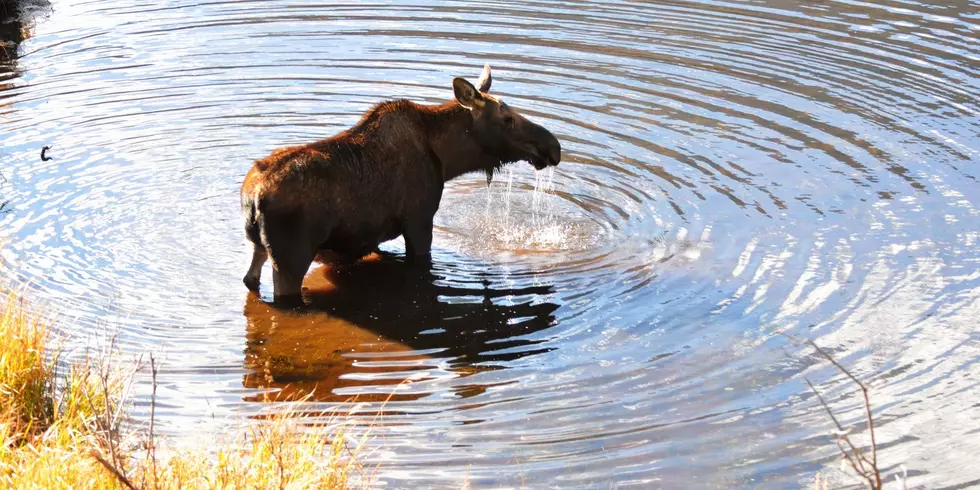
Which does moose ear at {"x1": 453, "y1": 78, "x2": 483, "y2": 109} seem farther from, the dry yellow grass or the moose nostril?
the dry yellow grass

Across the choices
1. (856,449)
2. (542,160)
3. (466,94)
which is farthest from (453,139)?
(856,449)

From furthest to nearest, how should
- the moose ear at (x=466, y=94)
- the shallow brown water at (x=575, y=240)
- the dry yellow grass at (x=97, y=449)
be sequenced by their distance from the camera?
1. the moose ear at (x=466, y=94)
2. the shallow brown water at (x=575, y=240)
3. the dry yellow grass at (x=97, y=449)

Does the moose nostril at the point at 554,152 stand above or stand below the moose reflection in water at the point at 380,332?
above

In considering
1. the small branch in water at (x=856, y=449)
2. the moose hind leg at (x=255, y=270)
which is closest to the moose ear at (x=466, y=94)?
the moose hind leg at (x=255, y=270)

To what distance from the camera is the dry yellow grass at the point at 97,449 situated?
209 inches

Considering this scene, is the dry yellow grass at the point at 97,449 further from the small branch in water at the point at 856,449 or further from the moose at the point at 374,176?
the small branch in water at the point at 856,449

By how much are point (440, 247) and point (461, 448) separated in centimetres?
Answer: 389

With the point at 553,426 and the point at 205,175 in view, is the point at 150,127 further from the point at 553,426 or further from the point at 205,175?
the point at 553,426

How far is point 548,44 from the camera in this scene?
16422mm

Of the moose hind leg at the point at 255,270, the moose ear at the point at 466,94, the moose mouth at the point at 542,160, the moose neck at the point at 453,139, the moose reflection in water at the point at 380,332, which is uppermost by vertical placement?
the moose ear at the point at 466,94

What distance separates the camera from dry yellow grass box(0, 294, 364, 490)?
5.30 meters

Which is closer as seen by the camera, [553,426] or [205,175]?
[553,426]

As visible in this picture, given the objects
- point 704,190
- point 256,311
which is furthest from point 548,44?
point 256,311

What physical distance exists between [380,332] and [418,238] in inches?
53.8
